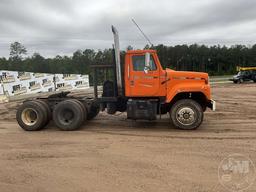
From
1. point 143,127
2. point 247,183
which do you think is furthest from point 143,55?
point 247,183

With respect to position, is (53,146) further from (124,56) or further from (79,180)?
(124,56)

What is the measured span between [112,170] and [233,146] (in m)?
3.23

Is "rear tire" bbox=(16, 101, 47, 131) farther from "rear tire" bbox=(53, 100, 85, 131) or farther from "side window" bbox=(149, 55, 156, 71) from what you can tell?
"side window" bbox=(149, 55, 156, 71)

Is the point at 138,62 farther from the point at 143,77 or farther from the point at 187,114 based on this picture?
the point at 187,114

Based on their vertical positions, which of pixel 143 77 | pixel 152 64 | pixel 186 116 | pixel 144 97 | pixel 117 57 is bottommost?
pixel 186 116

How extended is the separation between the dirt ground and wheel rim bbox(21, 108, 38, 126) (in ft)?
1.22

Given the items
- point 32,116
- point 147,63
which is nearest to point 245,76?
point 147,63

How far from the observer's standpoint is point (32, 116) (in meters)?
10.5

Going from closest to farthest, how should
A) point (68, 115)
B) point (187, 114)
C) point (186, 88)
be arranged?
point (186, 88), point (187, 114), point (68, 115)

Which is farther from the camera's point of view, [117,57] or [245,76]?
[245,76]

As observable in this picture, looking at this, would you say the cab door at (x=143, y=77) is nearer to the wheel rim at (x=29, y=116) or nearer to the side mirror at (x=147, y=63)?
the side mirror at (x=147, y=63)

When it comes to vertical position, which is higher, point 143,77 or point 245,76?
point 143,77

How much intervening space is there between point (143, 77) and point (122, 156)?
3365 millimetres

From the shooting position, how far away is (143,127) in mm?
10453
